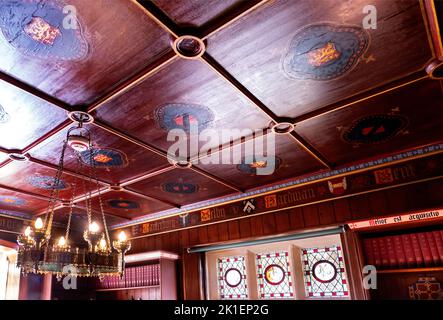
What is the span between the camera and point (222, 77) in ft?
8.29

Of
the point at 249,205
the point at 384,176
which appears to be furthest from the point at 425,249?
the point at 249,205

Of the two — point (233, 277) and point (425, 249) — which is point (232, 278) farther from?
point (425, 249)

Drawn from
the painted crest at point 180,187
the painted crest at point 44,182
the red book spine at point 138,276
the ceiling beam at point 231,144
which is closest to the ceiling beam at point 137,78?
the ceiling beam at point 231,144

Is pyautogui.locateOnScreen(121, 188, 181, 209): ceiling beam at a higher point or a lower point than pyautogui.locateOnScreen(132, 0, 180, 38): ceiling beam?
lower

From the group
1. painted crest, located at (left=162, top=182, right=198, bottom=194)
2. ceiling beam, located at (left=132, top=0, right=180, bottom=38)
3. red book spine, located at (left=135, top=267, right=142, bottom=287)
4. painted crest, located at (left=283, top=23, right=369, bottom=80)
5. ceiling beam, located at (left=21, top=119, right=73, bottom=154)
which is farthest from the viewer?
red book spine, located at (left=135, top=267, right=142, bottom=287)

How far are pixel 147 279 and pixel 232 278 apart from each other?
151 centimetres

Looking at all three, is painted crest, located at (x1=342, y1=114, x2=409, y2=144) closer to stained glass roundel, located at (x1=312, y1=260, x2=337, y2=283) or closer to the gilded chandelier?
stained glass roundel, located at (x1=312, y1=260, x2=337, y2=283)

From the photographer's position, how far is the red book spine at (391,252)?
13.2 feet

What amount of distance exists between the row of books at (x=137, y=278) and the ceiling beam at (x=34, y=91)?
3.71m

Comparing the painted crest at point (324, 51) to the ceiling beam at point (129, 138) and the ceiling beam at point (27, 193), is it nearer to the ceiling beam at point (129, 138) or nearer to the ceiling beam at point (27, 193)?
the ceiling beam at point (129, 138)

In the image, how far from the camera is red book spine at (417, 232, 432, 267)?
380 centimetres

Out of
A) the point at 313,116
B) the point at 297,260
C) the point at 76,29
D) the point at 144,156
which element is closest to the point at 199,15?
the point at 76,29

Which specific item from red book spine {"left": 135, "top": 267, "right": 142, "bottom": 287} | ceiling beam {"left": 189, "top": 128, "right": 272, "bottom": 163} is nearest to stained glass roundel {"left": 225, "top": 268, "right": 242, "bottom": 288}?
red book spine {"left": 135, "top": 267, "right": 142, "bottom": 287}

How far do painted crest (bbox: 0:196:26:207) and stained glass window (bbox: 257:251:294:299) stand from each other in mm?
4068
